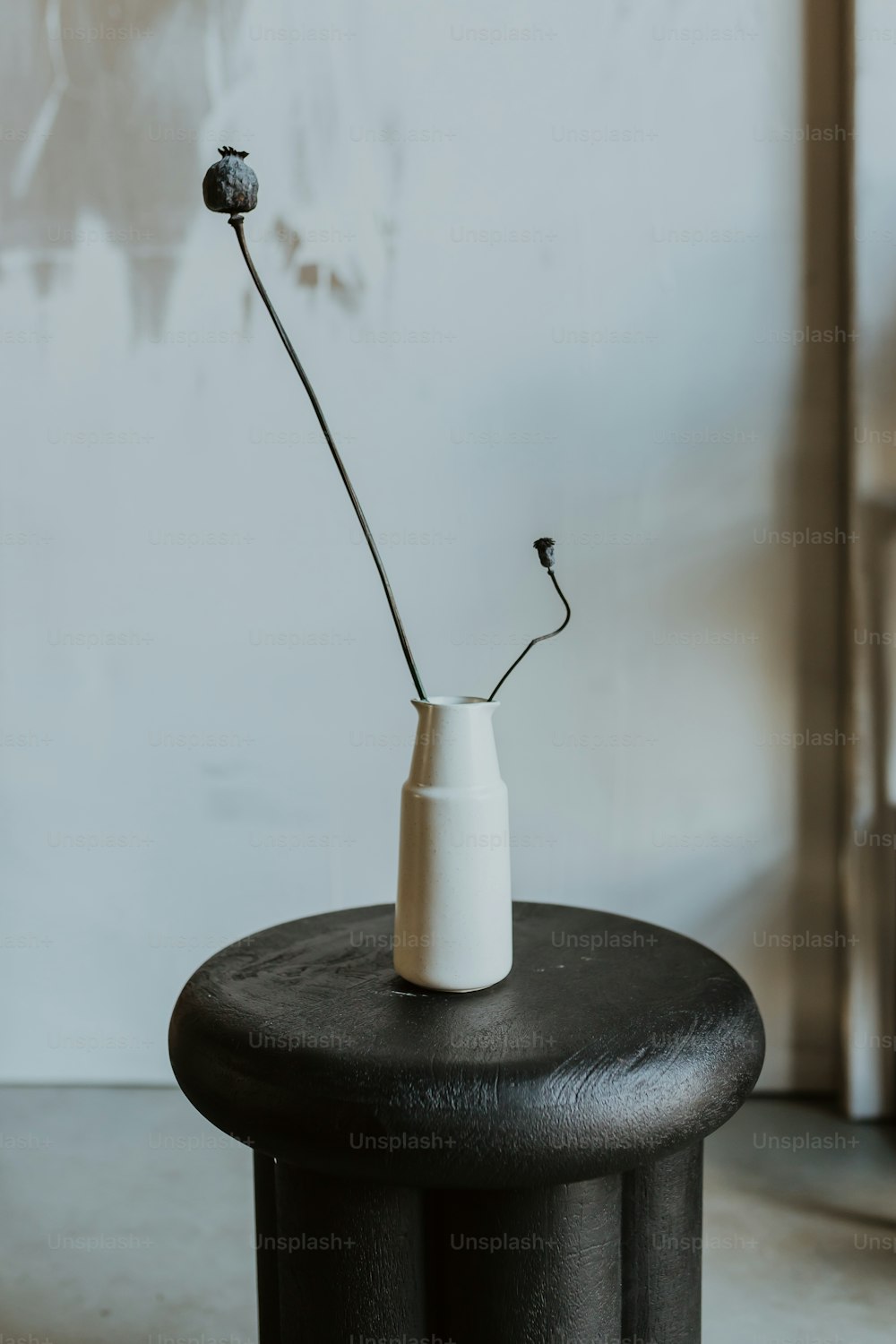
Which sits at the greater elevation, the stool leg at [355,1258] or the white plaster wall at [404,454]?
the white plaster wall at [404,454]

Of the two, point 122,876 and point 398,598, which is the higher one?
point 398,598

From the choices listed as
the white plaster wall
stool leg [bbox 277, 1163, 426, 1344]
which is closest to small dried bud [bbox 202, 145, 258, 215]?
stool leg [bbox 277, 1163, 426, 1344]

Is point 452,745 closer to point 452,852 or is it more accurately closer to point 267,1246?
point 452,852

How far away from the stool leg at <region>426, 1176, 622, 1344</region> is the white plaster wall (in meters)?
1.35

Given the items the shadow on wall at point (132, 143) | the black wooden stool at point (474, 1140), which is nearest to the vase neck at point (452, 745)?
the black wooden stool at point (474, 1140)

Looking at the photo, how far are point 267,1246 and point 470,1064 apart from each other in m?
0.39

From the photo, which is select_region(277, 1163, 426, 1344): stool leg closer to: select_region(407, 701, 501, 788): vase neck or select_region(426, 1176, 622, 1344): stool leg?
select_region(426, 1176, 622, 1344): stool leg

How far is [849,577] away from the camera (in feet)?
7.55

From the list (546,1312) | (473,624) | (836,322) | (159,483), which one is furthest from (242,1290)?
(836,322)

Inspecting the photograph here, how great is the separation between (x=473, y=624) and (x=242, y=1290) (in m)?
1.34

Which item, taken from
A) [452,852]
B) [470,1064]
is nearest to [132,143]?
[452,852]

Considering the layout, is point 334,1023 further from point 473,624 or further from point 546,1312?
point 473,624

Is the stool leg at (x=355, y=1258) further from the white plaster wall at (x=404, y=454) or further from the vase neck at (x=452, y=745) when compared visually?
the white plaster wall at (x=404, y=454)

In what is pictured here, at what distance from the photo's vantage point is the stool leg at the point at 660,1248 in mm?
1173
